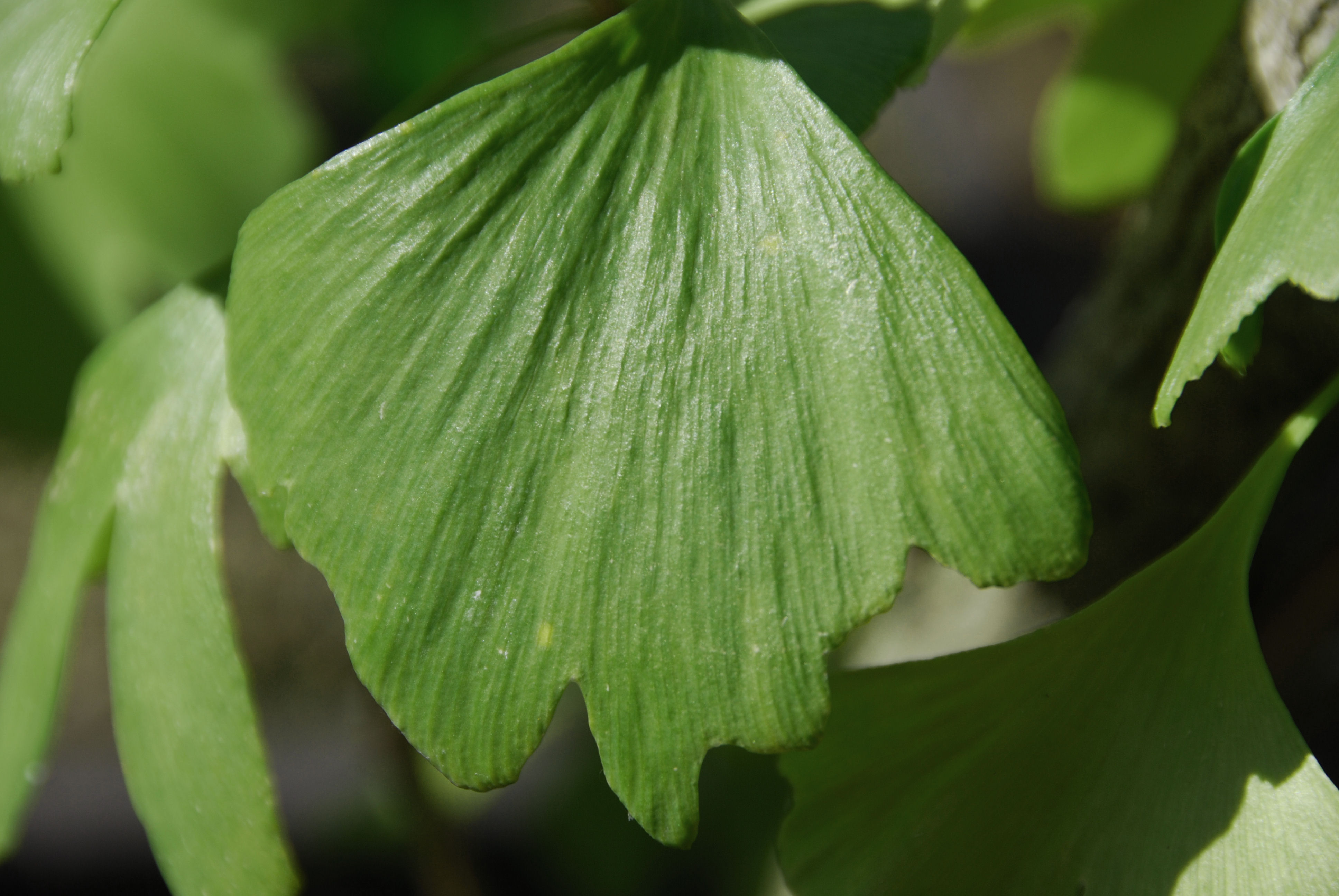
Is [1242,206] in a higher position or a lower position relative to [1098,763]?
higher

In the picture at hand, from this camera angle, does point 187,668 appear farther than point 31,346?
No

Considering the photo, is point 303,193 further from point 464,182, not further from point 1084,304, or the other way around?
point 1084,304

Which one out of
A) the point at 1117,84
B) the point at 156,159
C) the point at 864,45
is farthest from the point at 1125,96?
the point at 156,159

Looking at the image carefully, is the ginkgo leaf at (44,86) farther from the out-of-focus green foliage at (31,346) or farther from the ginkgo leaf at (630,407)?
the out-of-focus green foliage at (31,346)

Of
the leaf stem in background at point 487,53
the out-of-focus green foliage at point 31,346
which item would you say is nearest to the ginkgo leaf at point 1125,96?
the leaf stem in background at point 487,53

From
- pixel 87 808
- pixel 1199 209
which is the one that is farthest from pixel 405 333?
pixel 87 808

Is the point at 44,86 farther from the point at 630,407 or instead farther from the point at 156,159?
the point at 156,159

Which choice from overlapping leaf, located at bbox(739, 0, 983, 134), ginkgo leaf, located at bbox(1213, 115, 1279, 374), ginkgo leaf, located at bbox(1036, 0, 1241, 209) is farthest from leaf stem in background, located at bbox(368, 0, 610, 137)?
ginkgo leaf, located at bbox(1036, 0, 1241, 209)

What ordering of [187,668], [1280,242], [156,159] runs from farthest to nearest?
1. [156,159]
2. [187,668]
3. [1280,242]
